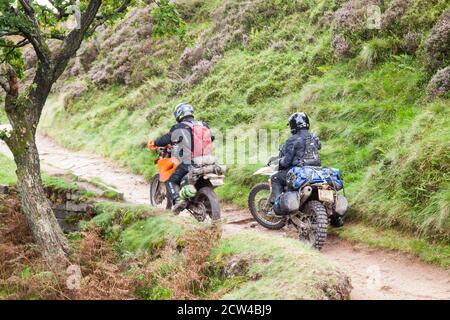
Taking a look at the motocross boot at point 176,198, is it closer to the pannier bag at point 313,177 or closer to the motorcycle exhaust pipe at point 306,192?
the pannier bag at point 313,177

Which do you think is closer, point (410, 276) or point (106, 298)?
point (410, 276)

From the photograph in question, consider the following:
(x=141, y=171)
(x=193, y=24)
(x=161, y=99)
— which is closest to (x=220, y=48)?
(x=161, y=99)

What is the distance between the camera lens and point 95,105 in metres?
24.2

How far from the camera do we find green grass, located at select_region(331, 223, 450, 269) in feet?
25.1

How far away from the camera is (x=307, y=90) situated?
1426cm

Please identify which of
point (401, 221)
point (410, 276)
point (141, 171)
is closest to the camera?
point (410, 276)

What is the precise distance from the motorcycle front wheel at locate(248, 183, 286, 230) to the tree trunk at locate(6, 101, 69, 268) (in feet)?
12.8

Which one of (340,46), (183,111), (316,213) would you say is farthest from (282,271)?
(340,46)

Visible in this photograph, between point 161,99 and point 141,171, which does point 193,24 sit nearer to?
point 161,99

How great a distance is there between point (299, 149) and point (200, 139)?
6.84 ft

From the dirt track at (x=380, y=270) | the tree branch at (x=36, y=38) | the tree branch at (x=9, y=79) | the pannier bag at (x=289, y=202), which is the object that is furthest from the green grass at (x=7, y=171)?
the pannier bag at (x=289, y=202)

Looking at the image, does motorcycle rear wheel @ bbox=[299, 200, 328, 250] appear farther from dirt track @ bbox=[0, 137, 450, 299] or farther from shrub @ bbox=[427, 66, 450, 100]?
shrub @ bbox=[427, 66, 450, 100]

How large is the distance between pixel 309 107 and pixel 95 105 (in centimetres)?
1368

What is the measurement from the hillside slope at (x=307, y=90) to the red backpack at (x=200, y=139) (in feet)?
8.22
